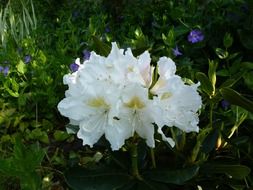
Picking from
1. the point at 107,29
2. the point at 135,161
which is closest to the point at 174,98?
the point at 135,161

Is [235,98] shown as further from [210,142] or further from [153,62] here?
[153,62]

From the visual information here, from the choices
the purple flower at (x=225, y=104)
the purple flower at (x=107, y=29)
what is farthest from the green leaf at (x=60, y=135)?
the purple flower at (x=107, y=29)

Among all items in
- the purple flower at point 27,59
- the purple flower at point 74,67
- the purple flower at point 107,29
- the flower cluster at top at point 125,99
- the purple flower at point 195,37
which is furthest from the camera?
the purple flower at point 107,29

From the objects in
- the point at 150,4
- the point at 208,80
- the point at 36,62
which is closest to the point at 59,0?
the point at 150,4

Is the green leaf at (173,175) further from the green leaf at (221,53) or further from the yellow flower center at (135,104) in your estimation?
the green leaf at (221,53)

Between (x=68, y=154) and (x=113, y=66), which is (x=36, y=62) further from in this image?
(x=113, y=66)

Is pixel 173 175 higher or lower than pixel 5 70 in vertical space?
higher

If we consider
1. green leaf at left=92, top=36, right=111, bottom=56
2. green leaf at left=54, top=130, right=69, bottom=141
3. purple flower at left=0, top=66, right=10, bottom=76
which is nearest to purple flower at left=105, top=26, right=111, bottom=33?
purple flower at left=0, top=66, right=10, bottom=76

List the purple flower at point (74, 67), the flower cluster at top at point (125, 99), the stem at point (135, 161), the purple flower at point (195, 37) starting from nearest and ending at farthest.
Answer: the flower cluster at top at point (125, 99) → the stem at point (135, 161) → the purple flower at point (74, 67) → the purple flower at point (195, 37)
